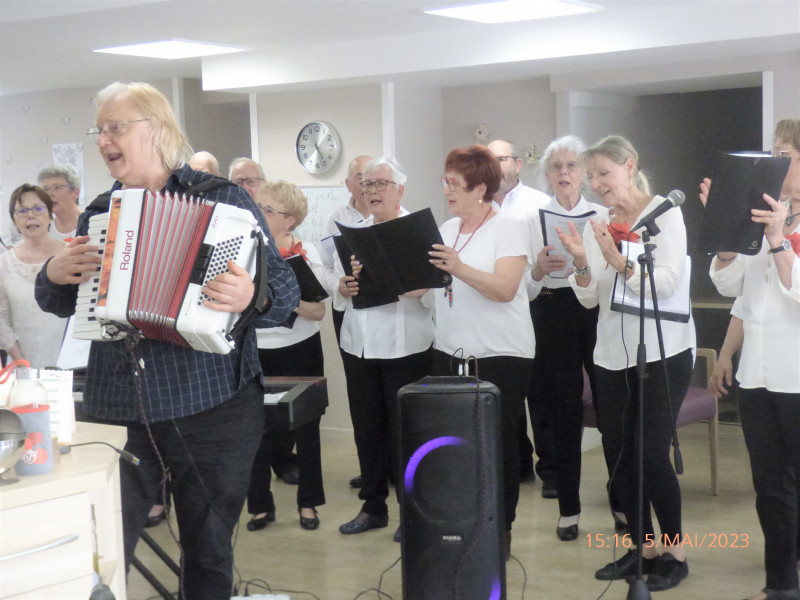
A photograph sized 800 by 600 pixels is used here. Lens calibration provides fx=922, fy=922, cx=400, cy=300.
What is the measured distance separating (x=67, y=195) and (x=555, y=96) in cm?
334

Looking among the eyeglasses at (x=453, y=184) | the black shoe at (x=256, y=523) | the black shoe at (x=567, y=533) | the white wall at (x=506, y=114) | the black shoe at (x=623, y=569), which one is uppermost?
the white wall at (x=506, y=114)

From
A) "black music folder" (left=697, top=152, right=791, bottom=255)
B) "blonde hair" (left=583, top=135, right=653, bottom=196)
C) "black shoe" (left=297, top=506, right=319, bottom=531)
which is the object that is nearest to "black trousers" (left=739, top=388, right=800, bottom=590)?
"black music folder" (left=697, top=152, right=791, bottom=255)

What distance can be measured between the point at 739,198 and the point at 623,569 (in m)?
1.43

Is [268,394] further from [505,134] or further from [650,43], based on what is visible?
[505,134]

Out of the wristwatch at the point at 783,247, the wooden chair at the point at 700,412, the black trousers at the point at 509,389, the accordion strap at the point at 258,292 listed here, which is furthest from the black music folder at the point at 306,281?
the wristwatch at the point at 783,247

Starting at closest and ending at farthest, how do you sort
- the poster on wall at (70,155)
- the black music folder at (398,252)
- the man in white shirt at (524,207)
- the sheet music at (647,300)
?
the sheet music at (647,300), the black music folder at (398,252), the man in white shirt at (524,207), the poster on wall at (70,155)

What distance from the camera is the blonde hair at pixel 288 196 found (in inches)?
162

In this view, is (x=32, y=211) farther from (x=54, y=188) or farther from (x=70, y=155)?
(x=70, y=155)

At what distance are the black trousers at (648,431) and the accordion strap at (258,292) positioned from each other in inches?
56.8

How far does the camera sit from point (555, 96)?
6375 mm

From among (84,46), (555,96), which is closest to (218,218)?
(84,46)

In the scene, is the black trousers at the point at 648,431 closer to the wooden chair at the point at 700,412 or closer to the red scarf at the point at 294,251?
the wooden chair at the point at 700,412

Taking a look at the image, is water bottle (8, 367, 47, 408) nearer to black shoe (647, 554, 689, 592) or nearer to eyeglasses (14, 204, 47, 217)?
black shoe (647, 554, 689, 592)

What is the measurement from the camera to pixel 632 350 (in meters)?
3.16
